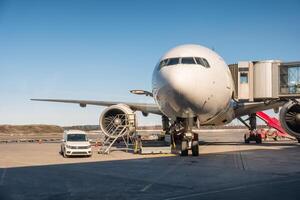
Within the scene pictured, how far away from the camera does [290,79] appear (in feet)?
69.2

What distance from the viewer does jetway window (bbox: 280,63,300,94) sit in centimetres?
2092

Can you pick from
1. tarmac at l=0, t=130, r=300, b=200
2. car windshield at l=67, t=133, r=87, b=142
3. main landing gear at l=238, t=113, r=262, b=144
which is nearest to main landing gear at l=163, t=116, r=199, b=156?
tarmac at l=0, t=130, r=300, b=200

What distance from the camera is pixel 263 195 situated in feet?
26.8

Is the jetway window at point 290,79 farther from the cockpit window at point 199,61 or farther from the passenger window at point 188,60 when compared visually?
the passenger window at point 188,60

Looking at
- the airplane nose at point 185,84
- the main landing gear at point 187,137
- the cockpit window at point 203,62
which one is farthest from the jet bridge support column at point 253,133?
the airplane nose at point 185,84

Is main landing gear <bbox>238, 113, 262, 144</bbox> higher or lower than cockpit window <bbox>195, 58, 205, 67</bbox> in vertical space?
lower

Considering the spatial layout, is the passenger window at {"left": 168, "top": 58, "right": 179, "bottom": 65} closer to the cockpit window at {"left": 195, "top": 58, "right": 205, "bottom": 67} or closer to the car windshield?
the cockpit window at {"left": 195, "top": 58, "right": 205, "bottom": 67}

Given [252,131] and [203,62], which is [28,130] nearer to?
[252,131]

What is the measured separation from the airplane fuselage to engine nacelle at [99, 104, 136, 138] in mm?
5500

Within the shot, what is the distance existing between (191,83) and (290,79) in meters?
7.95

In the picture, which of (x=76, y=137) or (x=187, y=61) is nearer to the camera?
(x=187, y=61)

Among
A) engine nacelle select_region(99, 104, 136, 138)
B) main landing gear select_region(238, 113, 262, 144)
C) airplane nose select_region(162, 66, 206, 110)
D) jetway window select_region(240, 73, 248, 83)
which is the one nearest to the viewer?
airplane nose select_region(162, 66, 206, 110)

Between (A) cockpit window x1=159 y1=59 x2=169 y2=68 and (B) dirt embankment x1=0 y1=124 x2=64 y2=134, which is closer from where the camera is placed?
(A) cockpit window x1=159 y1=59 x2=169 y2=68

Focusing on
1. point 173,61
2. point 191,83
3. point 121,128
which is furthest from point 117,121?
point 191,83
